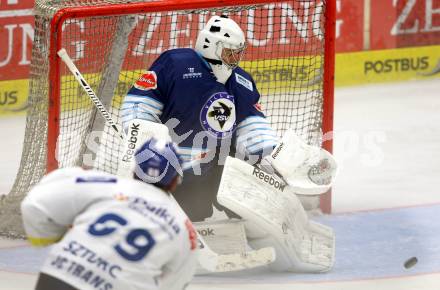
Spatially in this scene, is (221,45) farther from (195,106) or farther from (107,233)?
(107,233)

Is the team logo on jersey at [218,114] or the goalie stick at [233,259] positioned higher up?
the team logo on jersey at [218,114]

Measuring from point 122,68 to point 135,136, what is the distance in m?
1.90

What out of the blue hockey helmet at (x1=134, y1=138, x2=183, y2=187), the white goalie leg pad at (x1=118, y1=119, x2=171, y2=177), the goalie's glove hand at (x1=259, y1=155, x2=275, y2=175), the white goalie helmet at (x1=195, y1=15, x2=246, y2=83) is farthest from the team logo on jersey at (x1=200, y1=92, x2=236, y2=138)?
the blue hockey helmet at (x1=134, y1=138, x2=183, y2=187)

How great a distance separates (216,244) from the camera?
22.7 feet

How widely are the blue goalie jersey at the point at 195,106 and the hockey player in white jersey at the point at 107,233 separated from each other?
2.18 metres

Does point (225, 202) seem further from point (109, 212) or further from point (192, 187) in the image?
point (109, 212)

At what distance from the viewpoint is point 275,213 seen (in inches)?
271

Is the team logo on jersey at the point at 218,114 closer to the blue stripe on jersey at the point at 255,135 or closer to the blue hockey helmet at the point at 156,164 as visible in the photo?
the blue stripe on jersey at the point at 255,135

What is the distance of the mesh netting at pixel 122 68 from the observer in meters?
7.67

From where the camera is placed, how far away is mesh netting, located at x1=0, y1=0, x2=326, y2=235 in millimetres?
7668

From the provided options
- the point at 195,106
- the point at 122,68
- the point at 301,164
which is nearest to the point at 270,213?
the point at 301,164

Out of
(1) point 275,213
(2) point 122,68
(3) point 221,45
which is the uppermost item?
(3) point 221,45

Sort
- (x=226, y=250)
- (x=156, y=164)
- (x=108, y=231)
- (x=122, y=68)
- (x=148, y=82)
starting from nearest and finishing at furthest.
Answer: (x=108, y=231) < (x=156, y=164) < (x=226, y=250) < (x=148, y=82) < (x=122, y=68)

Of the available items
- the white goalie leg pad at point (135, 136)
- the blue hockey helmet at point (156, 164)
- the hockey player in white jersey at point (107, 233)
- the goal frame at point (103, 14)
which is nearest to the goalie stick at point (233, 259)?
the white goalie leg pad at point (135, 136)
